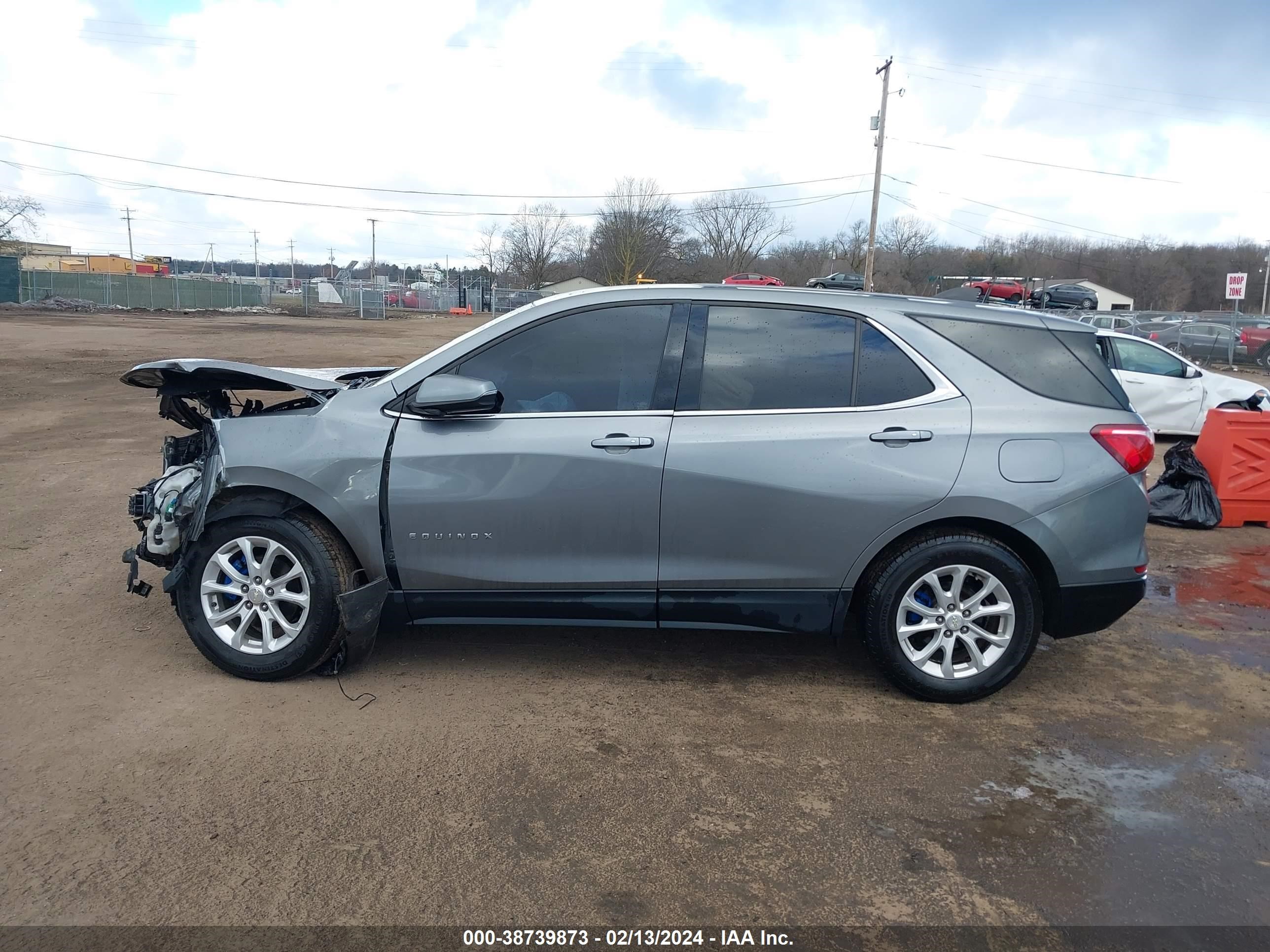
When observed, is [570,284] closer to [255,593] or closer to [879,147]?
[879,147]

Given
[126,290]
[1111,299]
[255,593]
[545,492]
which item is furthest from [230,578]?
[1111,299]

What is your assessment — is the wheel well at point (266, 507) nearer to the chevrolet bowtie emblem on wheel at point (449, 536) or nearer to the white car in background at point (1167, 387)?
the chevrolet bowtie emblem on wheel at point (449, 536)

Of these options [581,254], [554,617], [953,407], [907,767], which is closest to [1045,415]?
[953,407]

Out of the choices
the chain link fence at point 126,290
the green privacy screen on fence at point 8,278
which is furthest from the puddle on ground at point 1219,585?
the green privacy screen on fence at point 8,278

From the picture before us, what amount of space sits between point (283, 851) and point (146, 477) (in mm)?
6380

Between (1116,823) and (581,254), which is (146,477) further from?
(581,254)

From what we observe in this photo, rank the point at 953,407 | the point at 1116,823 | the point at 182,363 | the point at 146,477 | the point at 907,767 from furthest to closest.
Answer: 1. the point at 146,477
2. the point at 182,363
3. the point at 953,407
4. the point at 907,767
5. the point at 1116,823

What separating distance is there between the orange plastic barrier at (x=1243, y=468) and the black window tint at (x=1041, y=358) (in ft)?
15.7

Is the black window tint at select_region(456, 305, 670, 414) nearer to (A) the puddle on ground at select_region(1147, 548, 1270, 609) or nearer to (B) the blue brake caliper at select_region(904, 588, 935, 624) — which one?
(B) the blue brake caliper at select_region(904, 588, 935, 624)

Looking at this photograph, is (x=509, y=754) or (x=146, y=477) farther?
(x=146, y=477)

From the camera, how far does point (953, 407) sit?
13.3 ft

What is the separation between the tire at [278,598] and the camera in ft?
13.4

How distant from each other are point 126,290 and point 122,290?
0.27m

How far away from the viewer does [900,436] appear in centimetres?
401
